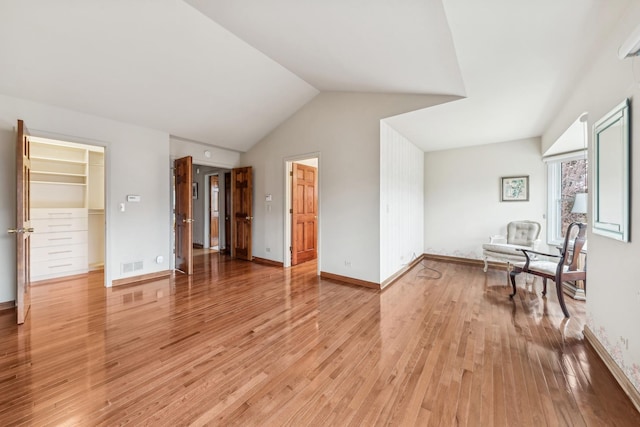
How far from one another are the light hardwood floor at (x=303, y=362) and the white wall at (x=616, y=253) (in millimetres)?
247

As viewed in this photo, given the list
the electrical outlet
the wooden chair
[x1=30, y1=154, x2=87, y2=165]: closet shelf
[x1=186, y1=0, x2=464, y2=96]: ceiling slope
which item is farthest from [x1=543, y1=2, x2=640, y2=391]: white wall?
[x1=30, y1=154, x2=87, y2=165]: closet shelf

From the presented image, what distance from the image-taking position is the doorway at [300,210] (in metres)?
4.89

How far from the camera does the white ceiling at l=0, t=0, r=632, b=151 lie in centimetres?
189

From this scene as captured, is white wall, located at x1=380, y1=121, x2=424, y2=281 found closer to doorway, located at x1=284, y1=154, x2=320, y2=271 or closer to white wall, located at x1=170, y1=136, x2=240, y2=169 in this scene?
doorway, located at x1=284, y1=154, x2=320, y2=271

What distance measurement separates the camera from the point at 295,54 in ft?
10.0

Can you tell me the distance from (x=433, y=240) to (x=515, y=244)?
1.50m

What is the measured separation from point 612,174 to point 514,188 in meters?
3.29

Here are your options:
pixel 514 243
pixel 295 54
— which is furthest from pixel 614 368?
pixel 295 54

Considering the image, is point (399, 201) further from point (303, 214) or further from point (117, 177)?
point (117, 177)

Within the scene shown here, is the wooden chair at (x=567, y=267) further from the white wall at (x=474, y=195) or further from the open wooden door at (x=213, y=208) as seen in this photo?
the open wooden door at (x=213, y=208)

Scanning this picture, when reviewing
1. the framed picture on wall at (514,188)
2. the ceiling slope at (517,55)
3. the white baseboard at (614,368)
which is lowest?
the white baseboard at (614,368)

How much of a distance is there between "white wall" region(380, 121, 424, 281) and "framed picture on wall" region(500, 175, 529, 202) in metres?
1.48

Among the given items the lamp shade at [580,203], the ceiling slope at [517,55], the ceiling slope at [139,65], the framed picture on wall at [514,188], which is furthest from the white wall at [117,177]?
the framed picture on wall at [514,188]

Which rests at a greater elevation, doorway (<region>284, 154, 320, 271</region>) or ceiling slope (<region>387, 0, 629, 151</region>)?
ceiling slope (<region>387, 0, 629, 151</region>)
